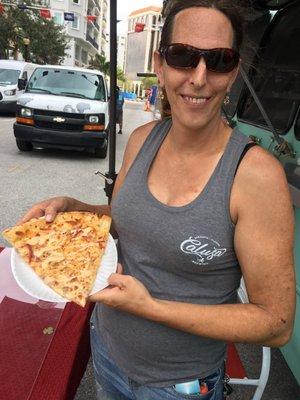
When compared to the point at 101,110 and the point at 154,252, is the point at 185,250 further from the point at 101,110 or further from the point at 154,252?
the point at 101,110

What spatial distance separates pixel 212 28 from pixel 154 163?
485 mm

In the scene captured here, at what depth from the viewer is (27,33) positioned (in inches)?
1422

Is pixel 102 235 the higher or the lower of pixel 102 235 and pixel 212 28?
the lower

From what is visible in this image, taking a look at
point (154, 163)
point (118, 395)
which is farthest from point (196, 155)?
point (118, 395)

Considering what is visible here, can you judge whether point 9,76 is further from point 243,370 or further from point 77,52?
point 77,52

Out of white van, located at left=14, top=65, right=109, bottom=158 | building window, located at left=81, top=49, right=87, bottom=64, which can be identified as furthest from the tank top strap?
building window, located at left=81, top=49, right=87, bottom=64

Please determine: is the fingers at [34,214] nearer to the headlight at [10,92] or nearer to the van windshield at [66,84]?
the van windshield at [66,84]

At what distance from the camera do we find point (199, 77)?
126 centimetres

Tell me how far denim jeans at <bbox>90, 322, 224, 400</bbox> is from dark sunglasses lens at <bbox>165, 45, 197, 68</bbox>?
1.06 metres

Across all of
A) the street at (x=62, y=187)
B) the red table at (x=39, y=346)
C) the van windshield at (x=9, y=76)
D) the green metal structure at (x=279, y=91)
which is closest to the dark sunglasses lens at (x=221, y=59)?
the green metal structure at (x=279, y=91)

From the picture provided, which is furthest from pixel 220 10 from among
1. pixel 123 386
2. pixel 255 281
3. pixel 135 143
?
pixel 123 386

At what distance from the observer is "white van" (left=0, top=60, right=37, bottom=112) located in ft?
50.7

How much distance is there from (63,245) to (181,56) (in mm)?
823

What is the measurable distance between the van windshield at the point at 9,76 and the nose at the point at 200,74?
1599cm
